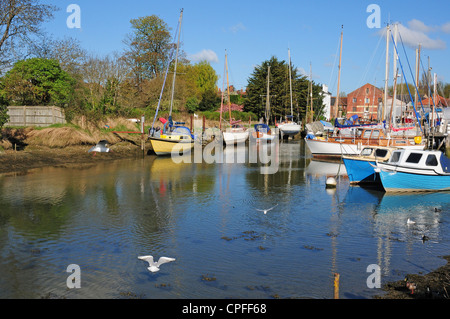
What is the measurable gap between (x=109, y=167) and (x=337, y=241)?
22288 mm

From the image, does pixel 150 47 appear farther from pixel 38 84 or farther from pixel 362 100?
pixel 362 100

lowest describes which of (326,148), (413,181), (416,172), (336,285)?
(336,285)

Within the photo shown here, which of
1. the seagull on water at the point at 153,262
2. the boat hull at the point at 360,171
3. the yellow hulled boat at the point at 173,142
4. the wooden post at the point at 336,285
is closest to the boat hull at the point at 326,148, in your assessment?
the boat hull at the point at 360,171

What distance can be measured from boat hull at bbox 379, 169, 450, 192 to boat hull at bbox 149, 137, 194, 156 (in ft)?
74.2

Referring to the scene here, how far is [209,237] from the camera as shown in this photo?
575 inches

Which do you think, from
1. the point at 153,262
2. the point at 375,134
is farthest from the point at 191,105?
the point at 153,262

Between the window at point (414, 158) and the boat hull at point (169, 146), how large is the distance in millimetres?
23352

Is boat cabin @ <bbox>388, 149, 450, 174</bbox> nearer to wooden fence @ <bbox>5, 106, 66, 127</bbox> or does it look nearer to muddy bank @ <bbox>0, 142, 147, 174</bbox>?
muddy bank @ <bbox>0, 142, 147, 174</bbox>

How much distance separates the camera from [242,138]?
56.8 m

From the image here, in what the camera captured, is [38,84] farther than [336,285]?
Yes

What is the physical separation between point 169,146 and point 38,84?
12.9 m

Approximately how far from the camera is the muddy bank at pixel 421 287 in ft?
30.1

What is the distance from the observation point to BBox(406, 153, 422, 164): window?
2144 cm
